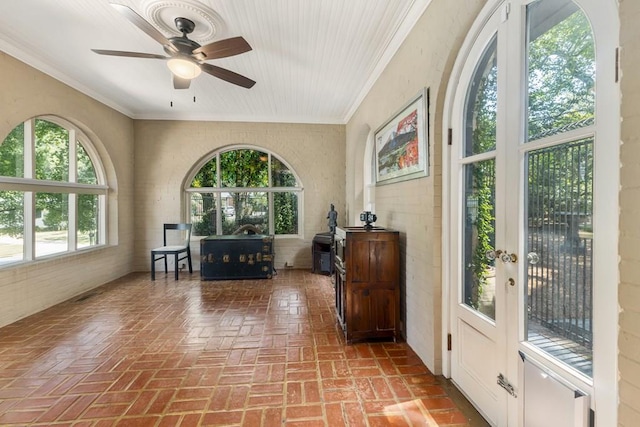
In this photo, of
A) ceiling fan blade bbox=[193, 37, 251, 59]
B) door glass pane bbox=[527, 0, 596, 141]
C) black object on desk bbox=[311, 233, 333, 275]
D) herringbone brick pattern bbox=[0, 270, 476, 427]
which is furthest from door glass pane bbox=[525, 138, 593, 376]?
black object on desk bbox=[311, 233, 333, 275]

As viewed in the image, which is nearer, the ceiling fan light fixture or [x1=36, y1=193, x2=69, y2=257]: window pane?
the ceiling fan light fixture

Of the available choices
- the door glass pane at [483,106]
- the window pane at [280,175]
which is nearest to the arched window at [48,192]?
the window pane at [280,175]

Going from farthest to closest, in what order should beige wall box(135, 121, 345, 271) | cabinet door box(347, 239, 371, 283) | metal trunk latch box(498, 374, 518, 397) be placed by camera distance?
beige wall box(135, 121, 345, 271)
cabinet door box(347, 239, 371, 283)
metal trunk latch box(498, 374, 518, 397)

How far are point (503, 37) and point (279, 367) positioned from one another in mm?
2619

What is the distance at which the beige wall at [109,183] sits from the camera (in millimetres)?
3049

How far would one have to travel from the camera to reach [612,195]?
1005 mm

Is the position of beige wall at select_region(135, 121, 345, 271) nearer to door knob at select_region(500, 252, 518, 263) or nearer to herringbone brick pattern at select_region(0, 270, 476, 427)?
herringbone brick pattern at select_region(0, 270, 476, 427)

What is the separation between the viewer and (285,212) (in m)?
5.80

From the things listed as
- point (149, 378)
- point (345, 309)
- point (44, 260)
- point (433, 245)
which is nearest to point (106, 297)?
point (44, 260)

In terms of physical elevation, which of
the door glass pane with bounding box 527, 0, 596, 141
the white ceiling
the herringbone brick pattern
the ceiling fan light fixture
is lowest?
the herringbone brick pattern

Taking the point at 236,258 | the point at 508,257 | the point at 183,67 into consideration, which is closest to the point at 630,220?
the point at 508,257

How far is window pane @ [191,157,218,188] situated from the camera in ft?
18.3

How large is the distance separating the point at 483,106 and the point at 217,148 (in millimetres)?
4800

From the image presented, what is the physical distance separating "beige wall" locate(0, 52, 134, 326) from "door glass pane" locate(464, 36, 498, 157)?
4.44m
